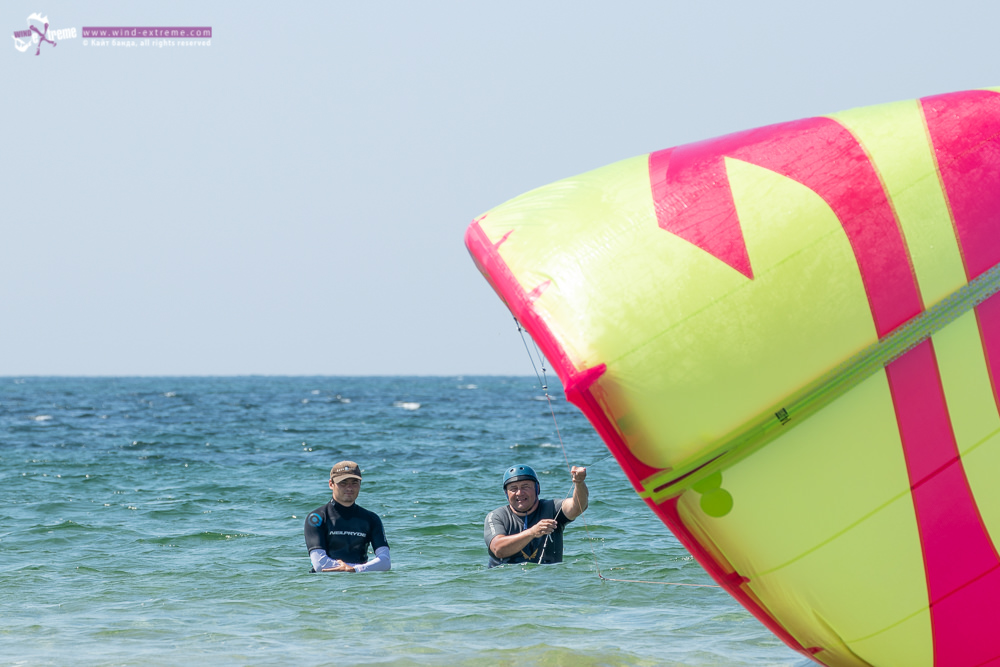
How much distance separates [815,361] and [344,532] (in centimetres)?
542

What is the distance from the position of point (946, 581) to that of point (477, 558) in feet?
21.8

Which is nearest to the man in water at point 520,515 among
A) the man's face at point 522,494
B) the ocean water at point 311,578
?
the man's face at point 522,494

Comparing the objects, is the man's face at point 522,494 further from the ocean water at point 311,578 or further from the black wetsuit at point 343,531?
the black wetsuit at point 343,531

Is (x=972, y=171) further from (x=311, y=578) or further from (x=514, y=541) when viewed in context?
(x=311, y=578)

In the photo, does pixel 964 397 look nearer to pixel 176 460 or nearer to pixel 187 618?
pixel 187 618

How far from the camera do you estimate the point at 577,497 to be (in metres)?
7.31

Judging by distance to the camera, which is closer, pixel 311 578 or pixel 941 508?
pixel 941 508

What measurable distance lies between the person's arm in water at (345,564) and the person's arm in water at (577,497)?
1.60 metres

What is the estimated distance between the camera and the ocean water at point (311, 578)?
6.67 m

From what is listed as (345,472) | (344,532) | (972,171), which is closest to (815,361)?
(972,171)

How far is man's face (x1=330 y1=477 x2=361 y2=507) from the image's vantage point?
8367 millimetres

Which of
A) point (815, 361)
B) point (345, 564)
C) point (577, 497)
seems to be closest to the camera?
point (815, 361)

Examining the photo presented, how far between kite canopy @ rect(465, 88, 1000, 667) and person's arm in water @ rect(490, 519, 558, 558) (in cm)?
317

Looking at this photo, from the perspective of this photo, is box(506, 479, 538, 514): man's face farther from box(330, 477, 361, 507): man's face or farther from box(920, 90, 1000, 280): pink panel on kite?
box(920, 90, 1000, 280): pink panel on kite
